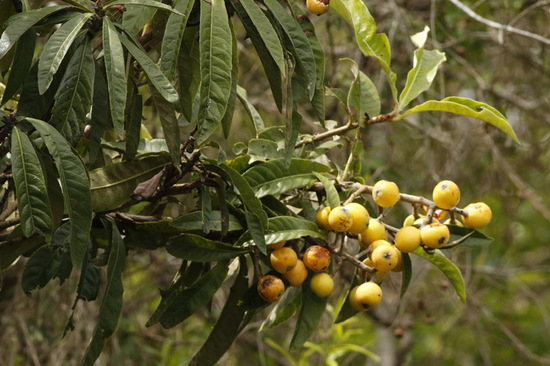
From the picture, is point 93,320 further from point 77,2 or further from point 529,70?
point 529,70

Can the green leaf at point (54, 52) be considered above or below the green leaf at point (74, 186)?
above

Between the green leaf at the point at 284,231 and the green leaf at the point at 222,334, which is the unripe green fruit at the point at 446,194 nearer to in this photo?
the green leaf at the point at 284,231

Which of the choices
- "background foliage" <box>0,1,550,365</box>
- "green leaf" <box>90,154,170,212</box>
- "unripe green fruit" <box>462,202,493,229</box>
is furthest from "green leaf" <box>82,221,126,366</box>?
"background foliage" <box>0,1,550,365</box>

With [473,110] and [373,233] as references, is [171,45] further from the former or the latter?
[473,110]

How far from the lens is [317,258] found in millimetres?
1236

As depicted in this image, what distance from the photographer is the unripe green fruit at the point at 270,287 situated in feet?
3.97

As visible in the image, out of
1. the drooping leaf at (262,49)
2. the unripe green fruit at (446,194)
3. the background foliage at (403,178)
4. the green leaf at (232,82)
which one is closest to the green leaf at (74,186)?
the green leaf at (232,82)

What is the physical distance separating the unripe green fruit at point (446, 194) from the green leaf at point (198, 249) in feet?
1.18

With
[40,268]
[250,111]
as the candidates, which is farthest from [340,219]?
[40,268]

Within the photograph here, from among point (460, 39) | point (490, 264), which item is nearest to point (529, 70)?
point (460, 39)

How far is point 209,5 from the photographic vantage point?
1.13 meters

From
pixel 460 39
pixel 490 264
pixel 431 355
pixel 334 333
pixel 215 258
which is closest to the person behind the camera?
pixel 215 258

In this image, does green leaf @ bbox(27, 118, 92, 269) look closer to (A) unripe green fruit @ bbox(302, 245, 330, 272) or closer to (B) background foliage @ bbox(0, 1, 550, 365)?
(A) unripe green fruit @ bbox(302, 245, 330, 272)

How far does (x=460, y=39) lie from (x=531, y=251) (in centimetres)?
272
